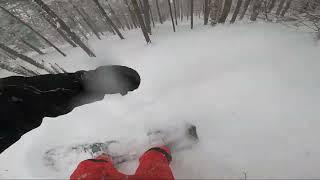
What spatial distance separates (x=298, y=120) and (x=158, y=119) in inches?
130

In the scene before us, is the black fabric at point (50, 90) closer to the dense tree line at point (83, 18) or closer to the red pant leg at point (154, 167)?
the red pant leg at point (154, 167)

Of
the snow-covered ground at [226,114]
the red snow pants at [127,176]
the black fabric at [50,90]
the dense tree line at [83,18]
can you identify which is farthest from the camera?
the dense tree line at [83,18]

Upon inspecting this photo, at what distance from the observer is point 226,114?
6355 millimetres

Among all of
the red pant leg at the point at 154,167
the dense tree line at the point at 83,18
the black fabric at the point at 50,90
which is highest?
the dense tree line at the point at 83,18

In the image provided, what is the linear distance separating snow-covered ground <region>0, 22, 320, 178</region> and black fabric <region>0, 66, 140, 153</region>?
3666mm

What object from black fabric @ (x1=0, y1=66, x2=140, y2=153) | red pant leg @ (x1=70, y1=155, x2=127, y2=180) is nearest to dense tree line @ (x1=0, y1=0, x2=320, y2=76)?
red pant leg @ (x1=70, y1=155, x2=127, y2=180)

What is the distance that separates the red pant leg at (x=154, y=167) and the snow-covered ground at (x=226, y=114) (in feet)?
3.78

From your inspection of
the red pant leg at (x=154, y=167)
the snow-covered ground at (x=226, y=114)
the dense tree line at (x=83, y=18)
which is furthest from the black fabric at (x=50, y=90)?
the dense tree line at (x=83, y=18)

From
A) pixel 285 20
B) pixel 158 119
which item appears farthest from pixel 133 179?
pixel 285 20

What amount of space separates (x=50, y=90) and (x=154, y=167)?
2.51m

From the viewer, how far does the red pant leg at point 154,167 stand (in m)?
4.39

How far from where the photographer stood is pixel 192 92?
23.5ft

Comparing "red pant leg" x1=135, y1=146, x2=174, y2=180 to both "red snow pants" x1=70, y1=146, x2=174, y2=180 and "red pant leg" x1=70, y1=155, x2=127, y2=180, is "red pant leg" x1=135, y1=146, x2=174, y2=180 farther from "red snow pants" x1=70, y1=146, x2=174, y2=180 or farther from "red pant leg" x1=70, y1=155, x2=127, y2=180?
"red pant leg" x1=70, y1=155, x2=127, y2=180

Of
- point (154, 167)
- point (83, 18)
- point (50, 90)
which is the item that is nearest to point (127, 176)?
point (154, 167)
